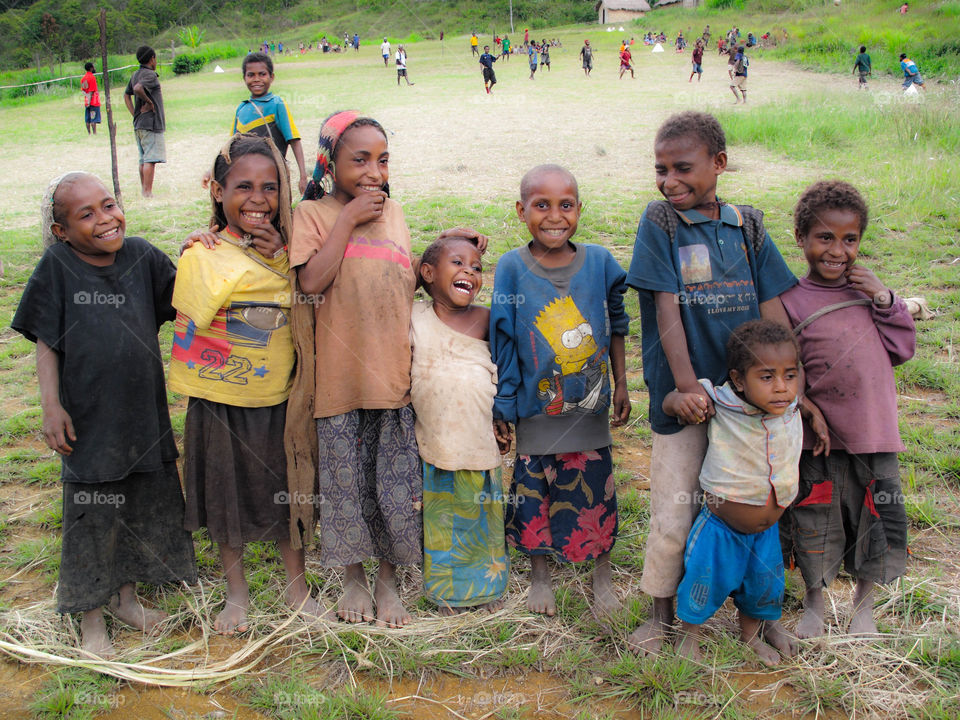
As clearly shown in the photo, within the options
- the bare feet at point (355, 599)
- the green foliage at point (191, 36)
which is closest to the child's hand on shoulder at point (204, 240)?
the bare feet at point (355, 599)

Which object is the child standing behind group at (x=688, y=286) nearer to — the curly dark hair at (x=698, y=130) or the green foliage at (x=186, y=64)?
the curly dark hair at (x=698, y=130)

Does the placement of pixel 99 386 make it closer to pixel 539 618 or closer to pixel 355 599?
pixel 355 599

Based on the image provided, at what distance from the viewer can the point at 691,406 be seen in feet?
8.01

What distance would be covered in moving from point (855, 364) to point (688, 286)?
656 mm

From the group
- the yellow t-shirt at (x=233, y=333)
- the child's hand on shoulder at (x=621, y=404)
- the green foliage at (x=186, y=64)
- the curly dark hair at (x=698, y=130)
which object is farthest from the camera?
the green foliage at (x=186, y=64)

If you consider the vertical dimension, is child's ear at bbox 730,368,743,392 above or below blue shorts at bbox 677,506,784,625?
above

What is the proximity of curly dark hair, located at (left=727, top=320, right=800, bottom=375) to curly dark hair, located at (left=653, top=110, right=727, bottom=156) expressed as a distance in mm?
606

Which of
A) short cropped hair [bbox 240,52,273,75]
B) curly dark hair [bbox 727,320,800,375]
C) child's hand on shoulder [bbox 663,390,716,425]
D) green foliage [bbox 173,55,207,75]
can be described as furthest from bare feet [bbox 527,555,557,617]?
green foliage [bbox 173,55,207,75]

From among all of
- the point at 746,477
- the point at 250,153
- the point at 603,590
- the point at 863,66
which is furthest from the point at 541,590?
the point at 863,66

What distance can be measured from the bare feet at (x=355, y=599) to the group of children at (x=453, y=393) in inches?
0.5

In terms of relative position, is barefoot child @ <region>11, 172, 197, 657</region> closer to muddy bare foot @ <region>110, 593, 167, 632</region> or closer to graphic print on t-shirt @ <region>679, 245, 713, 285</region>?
muddy bare foot @ <region>110, 593, 167, 632</region>

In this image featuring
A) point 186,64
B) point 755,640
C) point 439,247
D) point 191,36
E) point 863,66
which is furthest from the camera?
point 191,36

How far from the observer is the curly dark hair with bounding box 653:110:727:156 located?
2.48 m

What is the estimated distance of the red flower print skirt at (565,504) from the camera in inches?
113
